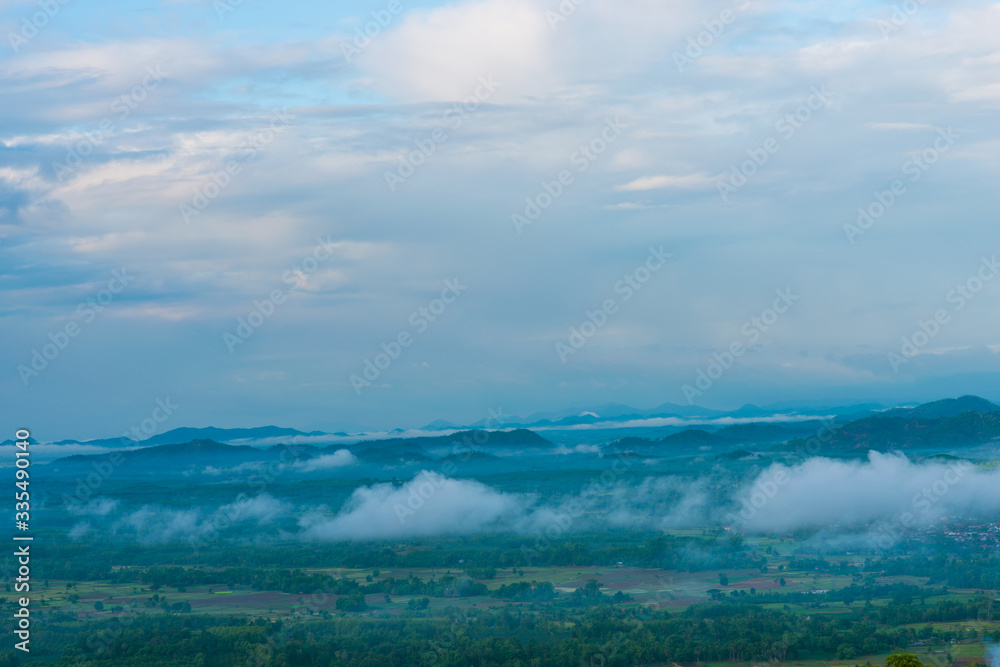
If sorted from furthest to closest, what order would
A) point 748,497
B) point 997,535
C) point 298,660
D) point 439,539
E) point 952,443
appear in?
1. point 952,443
2. point 748,497
3. point 439,539
4. point 997,535
5. point 298,660

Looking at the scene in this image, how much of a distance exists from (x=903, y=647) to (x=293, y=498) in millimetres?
133343

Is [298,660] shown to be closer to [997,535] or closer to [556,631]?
[556,631]

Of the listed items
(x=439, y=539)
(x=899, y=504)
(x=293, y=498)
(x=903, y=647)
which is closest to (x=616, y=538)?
(x=439, y=539)

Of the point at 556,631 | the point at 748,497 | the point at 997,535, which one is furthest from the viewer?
the point at 748,497

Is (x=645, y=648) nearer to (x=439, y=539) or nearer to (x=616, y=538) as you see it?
(x=616, y=538)

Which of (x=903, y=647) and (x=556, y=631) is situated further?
(x=556, y=631)

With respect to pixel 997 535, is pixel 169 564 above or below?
above

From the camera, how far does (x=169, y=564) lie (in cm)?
10919

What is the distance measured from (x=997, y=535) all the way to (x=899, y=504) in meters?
22.3

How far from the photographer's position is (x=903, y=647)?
6106 centimetres

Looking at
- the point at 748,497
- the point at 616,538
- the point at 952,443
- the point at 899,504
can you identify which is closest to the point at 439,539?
the point at 616,538

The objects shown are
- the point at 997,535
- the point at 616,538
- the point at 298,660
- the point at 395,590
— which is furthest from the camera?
the point at 616,538

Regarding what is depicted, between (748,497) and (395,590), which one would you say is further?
(748,497)

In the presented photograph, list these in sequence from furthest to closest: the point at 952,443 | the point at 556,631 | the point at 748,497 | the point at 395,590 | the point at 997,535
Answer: the point at 952,443, the point at 748,497, the point at 997,535, the point at 395,590, the point at 556,631
